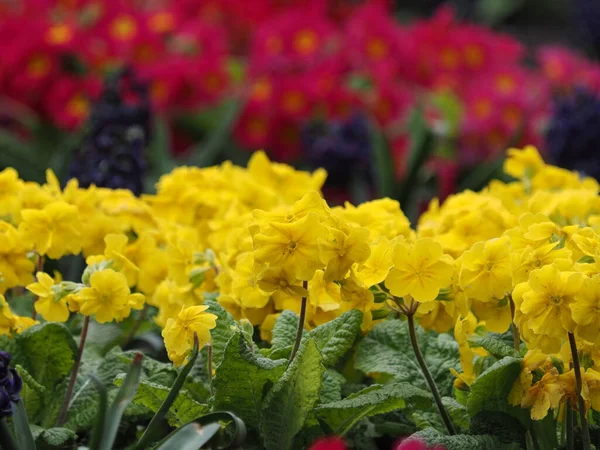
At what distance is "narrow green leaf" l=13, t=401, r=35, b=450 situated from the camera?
102 centimetres

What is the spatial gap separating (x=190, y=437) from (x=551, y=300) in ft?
1.27

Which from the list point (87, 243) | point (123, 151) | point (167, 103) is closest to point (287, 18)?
point (167, 103)

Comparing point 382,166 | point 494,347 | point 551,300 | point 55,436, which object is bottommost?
point 382,166

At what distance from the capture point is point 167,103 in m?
3.11

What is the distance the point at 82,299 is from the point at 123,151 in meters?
0.85

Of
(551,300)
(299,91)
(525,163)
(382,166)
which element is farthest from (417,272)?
(299,91)

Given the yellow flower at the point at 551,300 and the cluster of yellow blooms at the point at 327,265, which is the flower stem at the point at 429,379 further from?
the yellow flower at the point at 551,300

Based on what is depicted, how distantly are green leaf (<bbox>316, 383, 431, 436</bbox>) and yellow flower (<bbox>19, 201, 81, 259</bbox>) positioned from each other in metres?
0.43

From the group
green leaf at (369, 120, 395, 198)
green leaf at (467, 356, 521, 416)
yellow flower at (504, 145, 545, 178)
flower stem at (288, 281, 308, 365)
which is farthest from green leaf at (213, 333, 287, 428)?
green leaf at (369, 120, 395, 198)

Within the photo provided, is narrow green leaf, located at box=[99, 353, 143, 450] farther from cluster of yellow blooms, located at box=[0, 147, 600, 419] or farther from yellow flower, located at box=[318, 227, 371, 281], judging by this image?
yellow flower, located at box=[318, 227, 371, 281]

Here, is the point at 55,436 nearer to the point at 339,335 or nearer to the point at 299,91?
the point at 339,335

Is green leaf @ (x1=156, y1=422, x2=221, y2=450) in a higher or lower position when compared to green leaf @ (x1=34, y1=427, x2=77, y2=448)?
higher

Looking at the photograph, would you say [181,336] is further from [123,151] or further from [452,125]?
[452,125]

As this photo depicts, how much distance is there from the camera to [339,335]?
114 cm
